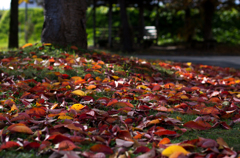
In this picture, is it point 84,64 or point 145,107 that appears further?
point 84,64

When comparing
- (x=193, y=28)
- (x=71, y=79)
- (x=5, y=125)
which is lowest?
(x=5, y=125)

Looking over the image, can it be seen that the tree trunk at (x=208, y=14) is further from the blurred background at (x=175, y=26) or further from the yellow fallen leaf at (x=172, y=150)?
the yellow fallen leaf at (x=172, y=150)

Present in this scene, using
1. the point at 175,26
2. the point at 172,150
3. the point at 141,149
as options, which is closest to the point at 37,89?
the point at 141,149

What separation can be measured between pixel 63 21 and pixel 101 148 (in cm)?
467

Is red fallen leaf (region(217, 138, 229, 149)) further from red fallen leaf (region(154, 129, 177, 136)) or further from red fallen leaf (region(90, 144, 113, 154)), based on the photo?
red fallen leaf (region(90, 144, 113, 154))

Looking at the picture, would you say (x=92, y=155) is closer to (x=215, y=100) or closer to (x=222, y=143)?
(x=222, y=143)

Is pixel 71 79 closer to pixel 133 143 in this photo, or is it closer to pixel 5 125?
pixel 5 125

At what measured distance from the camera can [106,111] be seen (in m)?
2.73

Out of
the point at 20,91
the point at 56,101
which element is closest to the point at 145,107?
the point at 56,101

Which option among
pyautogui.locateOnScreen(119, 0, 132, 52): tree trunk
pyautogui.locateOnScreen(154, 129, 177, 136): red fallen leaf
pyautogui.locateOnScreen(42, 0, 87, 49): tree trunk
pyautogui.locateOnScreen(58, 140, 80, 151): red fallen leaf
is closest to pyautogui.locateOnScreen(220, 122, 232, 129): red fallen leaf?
pyautogui.locateOnScreen(154, 129, 177, 136): red fallen leaf

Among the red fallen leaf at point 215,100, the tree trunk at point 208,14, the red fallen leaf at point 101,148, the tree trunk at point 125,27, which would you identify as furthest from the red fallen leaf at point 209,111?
the tree trunk at point 208,14

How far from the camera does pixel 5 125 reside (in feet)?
7.49

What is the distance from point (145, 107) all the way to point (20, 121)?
1.28m

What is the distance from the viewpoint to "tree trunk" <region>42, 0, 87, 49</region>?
601cm
